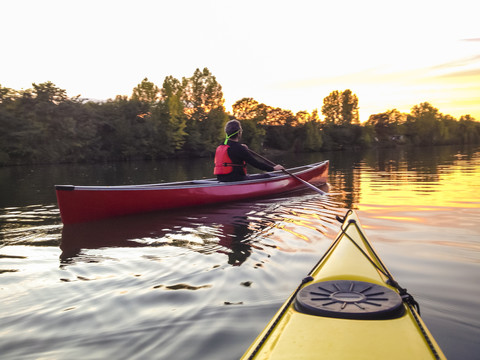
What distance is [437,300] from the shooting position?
3.02 metres

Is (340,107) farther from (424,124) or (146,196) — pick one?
(146,196)

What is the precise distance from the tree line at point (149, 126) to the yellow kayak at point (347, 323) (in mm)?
32154

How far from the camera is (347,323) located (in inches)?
72.6

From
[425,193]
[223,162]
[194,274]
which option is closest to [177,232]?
[194,274]

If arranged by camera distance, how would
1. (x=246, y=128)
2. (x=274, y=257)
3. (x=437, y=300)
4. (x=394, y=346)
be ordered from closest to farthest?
(x=394, y=346)
(x=437, y=300)
(x=274, y=257)
(x=246, y=128)

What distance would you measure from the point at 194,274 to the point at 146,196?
3.48 m

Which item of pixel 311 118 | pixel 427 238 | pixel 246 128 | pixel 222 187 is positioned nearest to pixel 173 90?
pixel 246 128

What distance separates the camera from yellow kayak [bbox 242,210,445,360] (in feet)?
5.29

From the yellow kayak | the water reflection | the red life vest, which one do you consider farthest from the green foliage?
the yellow kayak

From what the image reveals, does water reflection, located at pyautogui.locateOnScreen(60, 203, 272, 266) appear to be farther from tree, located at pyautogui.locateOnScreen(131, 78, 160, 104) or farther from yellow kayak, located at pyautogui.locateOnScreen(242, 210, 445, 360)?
tree, located at pyautogui.locateOnScreen(131, 78, 160, 104)

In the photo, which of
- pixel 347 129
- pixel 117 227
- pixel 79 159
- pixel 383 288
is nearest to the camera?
pixel 383 288

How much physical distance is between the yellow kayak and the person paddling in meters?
5.50

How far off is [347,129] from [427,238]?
68.7m

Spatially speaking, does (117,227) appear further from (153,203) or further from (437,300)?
(437,300)
